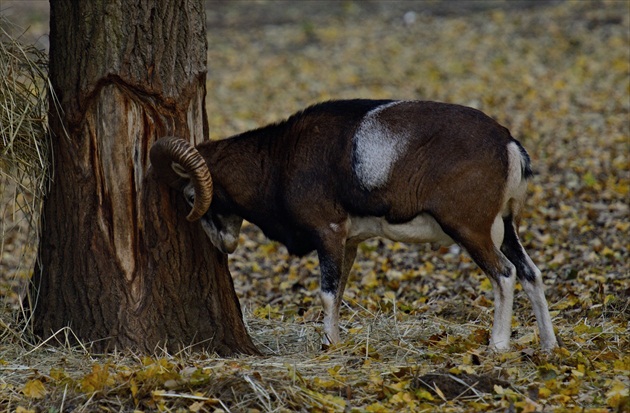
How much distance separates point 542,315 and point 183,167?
242 centimetres

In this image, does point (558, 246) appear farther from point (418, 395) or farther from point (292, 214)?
point (418, 395)

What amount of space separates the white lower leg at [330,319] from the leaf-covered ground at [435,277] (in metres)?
0.12

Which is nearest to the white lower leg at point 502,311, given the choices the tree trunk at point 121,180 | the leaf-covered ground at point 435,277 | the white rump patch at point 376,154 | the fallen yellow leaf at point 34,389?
the leaf-covered ground at point 435,277

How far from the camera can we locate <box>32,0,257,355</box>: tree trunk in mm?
5734

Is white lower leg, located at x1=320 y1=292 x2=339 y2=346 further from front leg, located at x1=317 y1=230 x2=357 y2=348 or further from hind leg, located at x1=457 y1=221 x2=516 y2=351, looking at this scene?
hind leg, located at x1=457 y1=221 x2=516 y2=351

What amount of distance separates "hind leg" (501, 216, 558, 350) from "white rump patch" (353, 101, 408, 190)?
885mm

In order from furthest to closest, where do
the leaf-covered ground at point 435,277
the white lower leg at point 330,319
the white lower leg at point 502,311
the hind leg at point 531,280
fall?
the white lower leg at point 330,319, the hind leg at point 531,280, the white lower leg at point 502,311, the leaf-covered ground at point 435,277

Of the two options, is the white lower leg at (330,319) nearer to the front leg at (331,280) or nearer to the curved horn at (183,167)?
the front leg at (331,280)

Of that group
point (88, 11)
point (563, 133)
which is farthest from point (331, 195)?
point (563, 133)

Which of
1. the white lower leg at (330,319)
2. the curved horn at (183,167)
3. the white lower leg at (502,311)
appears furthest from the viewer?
the white lower leg at (330,319)

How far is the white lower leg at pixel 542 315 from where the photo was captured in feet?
19.3

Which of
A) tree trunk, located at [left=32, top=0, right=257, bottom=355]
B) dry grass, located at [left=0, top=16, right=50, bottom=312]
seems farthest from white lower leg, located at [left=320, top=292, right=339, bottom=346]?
dry grass, located at [left=0, top=16, right=50, bottom=312]

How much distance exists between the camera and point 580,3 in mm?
20984

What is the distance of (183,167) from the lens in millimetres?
5715
